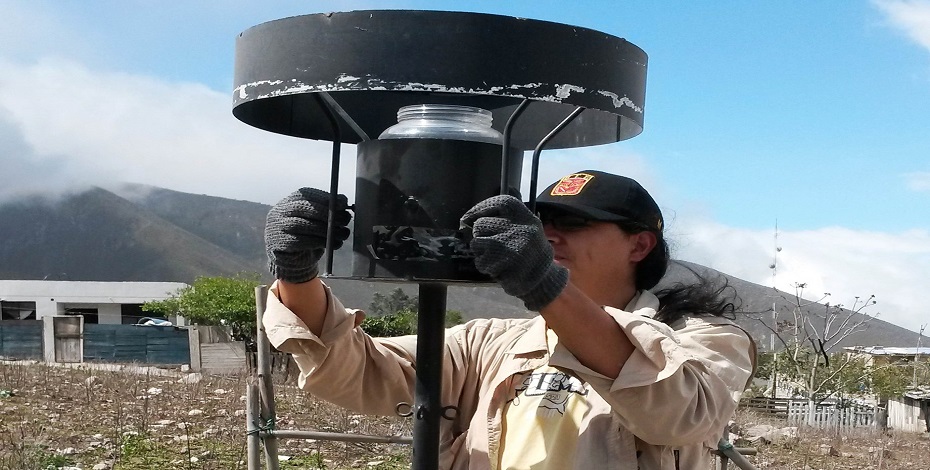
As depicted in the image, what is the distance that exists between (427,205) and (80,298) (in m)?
51.1

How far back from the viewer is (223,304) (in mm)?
29406

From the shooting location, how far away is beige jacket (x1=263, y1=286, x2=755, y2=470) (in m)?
1.73

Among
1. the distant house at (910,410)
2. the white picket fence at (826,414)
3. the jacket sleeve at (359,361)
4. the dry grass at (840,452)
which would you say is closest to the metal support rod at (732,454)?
the jacket sleeve at (359,361)

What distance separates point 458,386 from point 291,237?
31.2 inches

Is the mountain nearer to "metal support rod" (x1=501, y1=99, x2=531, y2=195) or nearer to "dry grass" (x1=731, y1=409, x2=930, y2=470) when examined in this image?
"dry grass" (x1=731, y1=409, x2=930, y2=470)

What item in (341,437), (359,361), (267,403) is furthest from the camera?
(267,403)

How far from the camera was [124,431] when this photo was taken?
25.0 ft

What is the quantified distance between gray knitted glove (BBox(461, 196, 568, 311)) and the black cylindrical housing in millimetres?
85

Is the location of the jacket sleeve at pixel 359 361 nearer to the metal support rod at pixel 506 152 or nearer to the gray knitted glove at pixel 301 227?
the gray knitted glove at pixel 301 227

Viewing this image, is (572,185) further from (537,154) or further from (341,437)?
→ (341,437)

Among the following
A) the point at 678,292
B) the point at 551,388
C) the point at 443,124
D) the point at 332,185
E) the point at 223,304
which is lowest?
the point at 223,304

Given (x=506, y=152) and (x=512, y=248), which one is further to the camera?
(x=506, y=152)

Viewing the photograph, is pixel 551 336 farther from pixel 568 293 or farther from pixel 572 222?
pixel 568 293

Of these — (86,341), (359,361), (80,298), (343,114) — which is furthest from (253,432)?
(80,298)
